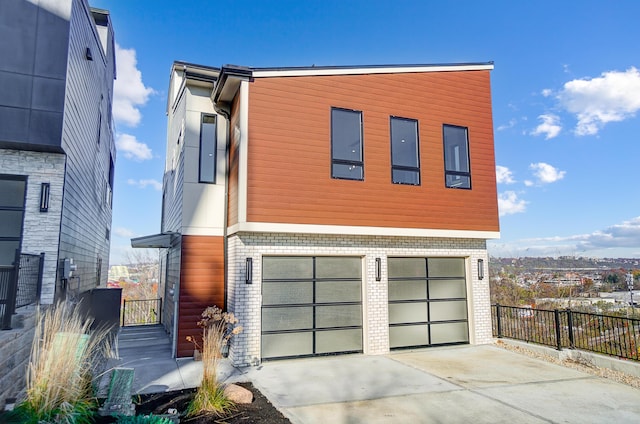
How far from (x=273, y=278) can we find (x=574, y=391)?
5588mm

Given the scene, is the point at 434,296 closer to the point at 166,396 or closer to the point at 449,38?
the point at 166,396

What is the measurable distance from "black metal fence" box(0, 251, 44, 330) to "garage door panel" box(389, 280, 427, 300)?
22.8ft

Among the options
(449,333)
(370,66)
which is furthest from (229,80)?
(449,333)

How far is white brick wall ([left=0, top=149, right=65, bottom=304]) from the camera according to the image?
680 cm

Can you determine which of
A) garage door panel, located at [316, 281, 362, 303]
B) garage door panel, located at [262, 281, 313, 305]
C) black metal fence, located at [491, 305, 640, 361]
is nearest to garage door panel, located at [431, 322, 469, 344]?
black metal fence, located at [491, 305, 640, 361]

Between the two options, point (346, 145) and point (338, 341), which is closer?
point (338, 341)

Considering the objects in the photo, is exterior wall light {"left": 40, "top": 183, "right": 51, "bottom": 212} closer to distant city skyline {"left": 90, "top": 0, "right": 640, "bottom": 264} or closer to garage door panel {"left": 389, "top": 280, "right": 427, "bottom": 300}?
distant city skyline {"left": 90, "top": 0, "right": 640, "bottom": 264}

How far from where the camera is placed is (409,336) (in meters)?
9.07

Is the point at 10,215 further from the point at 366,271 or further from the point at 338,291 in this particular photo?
the point at 366,271

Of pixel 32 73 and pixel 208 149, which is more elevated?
pixel 32 73

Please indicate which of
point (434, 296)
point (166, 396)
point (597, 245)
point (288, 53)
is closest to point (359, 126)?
point (434, 296)

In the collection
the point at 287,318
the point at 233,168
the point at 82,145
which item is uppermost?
the point at 82,145

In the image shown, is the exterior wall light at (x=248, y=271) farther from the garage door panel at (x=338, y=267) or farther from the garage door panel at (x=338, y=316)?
the garage door panel at (x=338, y=316)

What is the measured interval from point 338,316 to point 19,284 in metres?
5.80
